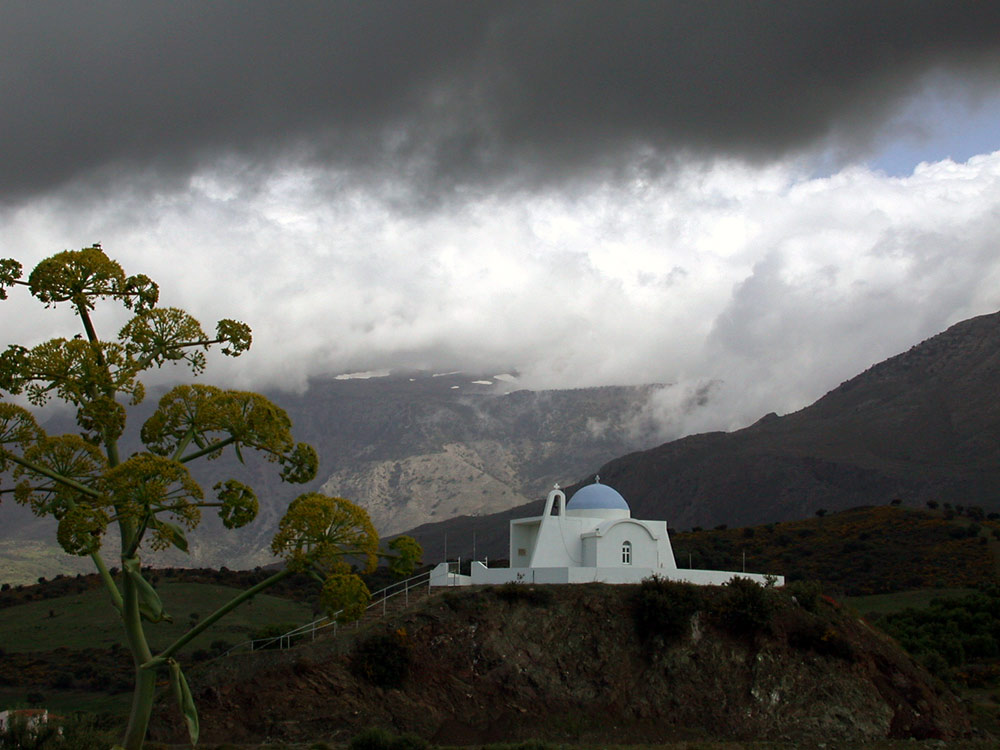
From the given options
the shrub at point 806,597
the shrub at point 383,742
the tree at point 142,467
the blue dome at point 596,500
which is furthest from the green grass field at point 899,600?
the tree at point 142,467

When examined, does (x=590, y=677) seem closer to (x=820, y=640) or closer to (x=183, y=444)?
(x=820, y=640)

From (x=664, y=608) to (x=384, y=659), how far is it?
1143 centimetres

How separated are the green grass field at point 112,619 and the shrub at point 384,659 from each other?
92.3ft

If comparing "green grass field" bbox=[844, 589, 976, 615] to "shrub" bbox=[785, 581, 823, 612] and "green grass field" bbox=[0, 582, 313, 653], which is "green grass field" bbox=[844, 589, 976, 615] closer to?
"shrub" bbox=[785, 581, 823, 612]

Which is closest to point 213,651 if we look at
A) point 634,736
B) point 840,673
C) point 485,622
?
point 485,622

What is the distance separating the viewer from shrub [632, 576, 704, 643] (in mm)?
40000

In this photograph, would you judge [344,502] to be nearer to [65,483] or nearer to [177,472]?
[177,472]

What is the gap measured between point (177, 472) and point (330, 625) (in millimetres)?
32681

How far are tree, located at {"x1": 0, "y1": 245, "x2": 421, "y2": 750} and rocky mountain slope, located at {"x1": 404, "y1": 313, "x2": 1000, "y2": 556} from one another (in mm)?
130047

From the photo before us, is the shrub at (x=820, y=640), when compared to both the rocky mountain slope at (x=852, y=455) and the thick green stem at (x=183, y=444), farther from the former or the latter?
the rocky mountain slope at (x=852, y=455)

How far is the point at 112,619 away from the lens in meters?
72.5

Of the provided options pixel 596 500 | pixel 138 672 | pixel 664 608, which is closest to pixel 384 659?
pixel 664 608

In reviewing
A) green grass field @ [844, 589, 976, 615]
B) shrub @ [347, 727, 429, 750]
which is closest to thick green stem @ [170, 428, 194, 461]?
shrub @ [347, 727, 429, 750]

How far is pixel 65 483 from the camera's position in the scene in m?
10.2
